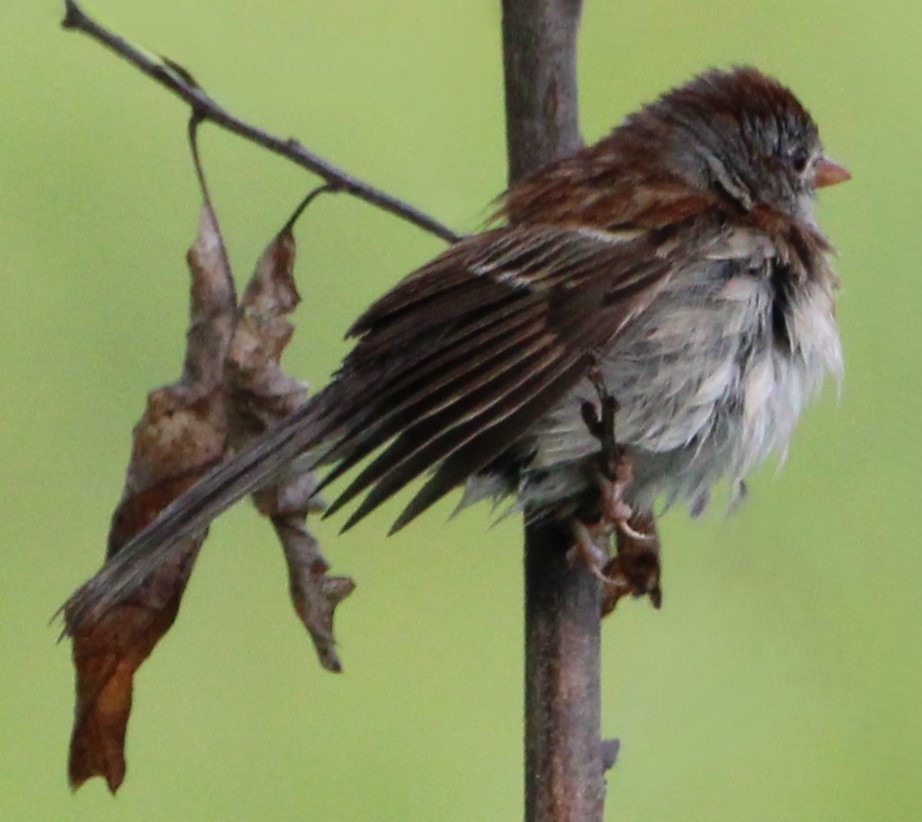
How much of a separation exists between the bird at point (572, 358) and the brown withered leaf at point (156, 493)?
0.05 meters

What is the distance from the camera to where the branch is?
2.30 m

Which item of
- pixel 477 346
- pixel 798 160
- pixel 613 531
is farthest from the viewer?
pixel 798 160

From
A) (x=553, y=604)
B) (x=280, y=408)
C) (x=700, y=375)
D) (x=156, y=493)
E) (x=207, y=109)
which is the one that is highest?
(x=207, y=109)

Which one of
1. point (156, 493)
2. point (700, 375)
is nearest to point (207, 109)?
point (156, 493)

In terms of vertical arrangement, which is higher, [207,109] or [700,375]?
[207,109]

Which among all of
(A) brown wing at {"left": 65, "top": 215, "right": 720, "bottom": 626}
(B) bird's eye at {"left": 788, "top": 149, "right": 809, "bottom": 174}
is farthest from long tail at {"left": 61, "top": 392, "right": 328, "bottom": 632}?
(B) bird's eye at {"left": 788, "top": 149, "right": 809, "bottom": 174}

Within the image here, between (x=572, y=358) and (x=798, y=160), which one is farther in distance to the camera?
(x=798, y=160)

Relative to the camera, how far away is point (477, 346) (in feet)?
8.04

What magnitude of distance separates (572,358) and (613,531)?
0.33 meters

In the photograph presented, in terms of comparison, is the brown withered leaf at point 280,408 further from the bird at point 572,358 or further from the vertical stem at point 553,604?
the vertical stem at point 553,604

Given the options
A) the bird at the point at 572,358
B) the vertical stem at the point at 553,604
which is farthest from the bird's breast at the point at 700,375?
the vertical stem at the point at 553,604

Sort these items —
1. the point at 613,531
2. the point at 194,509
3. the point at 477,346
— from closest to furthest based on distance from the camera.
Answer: the point at 194,509 → the point at 477,346 → the point at 613,531

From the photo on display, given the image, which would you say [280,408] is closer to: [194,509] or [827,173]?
[194,509]

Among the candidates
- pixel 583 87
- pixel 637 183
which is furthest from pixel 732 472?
pixel 583 87
